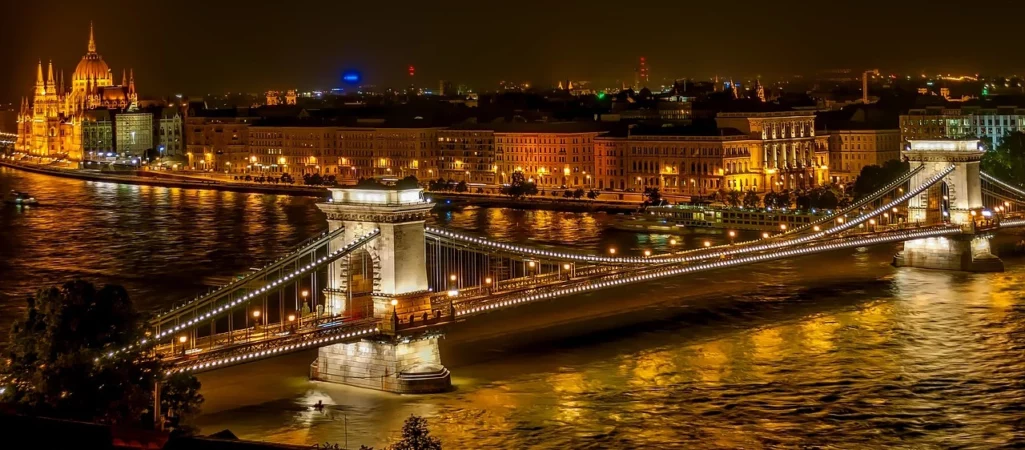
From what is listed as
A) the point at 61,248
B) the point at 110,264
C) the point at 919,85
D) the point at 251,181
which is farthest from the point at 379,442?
the point at 919,85

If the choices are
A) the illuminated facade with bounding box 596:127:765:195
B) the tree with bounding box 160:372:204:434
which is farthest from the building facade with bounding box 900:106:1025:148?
the tree with bounding box 160:372:204:434

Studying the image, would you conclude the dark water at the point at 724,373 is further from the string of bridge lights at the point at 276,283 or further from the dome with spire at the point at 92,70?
the dome with spire at the point at 92,70

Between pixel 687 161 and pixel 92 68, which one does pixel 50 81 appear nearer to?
pixel 92 68

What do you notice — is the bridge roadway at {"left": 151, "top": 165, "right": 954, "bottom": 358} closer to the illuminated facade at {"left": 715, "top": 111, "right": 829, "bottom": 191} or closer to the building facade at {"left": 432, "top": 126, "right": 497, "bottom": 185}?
the illuminated facade at {"left": 715, "top": 111, "right": 829, "bottom": 191}

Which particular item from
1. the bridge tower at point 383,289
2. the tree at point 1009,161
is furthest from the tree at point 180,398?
the tree at point 1009,161

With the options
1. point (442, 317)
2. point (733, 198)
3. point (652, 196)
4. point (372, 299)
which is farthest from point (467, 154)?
point (442, 317)

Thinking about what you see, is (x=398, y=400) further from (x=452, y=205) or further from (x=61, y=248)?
(x=452, y=205)

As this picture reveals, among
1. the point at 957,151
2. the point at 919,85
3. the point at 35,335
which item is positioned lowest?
the point at 35,335
